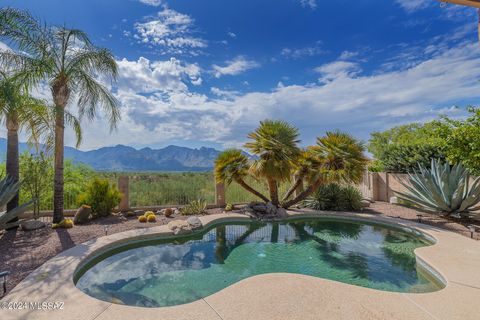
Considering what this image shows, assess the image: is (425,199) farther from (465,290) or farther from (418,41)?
(418,41)

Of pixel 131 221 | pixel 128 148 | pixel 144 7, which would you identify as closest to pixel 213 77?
pixel 144 7

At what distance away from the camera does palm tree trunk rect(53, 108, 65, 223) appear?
687 centimetres

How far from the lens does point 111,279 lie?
414 cm

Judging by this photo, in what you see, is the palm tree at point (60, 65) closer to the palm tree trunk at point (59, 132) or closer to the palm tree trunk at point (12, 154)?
the palm tree trunk at point (59, 132)

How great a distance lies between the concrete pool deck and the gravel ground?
1.54ft

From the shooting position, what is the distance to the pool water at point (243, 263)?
3.82m

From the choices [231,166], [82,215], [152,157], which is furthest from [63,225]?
[152,157]

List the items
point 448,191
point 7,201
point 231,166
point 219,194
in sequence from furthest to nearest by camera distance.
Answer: point 219,194 → point 231,166 → point 448,191 → point 7,201

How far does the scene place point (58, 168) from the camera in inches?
275

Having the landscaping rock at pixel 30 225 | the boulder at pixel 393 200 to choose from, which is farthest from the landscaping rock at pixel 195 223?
the boulder at pixel 393 200

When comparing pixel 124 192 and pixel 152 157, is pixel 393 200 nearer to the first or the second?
pixel 124 192

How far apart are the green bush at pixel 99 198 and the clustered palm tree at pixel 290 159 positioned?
3863 mm

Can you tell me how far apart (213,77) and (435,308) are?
1202 cm

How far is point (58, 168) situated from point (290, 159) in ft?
24.4
